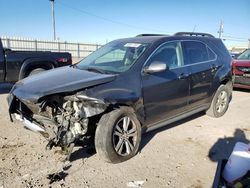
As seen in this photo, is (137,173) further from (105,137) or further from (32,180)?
(32,180)

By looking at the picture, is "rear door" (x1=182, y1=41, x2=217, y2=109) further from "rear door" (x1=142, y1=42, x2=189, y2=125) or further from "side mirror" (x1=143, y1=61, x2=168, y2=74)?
"side mirror" (x1=143, y1=61, x2=168, y2=74)

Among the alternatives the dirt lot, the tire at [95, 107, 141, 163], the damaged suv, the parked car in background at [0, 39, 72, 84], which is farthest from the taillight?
the tire at [95, 107, 141, 163]

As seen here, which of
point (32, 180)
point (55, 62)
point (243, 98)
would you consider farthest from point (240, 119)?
point (55, 62)

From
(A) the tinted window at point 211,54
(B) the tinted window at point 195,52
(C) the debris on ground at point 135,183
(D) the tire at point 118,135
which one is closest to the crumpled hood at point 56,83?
(D) the tire at point 118,135

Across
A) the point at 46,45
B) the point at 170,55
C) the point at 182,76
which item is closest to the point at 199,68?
the point at 182,76

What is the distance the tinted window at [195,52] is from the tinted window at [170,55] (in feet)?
0.70

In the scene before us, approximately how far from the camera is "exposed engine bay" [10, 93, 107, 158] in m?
3.48

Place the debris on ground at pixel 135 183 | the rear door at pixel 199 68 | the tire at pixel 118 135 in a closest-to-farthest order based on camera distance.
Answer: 1. the debris on ground at pixel 135 183
2. the tire at pixel 118 135
3. the rear door at pixel 199 68

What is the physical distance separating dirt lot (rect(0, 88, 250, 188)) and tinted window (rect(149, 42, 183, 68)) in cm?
135

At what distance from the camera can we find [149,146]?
447 centimetres

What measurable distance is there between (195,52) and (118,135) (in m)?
2.60

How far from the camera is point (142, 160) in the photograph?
3969 millimetres

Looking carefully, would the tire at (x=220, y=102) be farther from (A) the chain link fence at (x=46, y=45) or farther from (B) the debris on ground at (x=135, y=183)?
(A) the chain link fence at (x=46, y=45)

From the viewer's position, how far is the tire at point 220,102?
6070 mm
